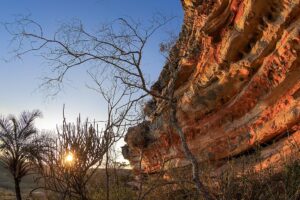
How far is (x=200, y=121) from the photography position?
44.0 ft

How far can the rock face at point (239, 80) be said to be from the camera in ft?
30.2

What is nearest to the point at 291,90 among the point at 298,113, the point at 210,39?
the point at 298,113

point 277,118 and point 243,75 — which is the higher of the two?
point 243,75

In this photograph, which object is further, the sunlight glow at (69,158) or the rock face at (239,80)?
the rock face at (239,80)

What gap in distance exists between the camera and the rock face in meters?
9.21

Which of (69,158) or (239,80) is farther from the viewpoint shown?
(239,80)

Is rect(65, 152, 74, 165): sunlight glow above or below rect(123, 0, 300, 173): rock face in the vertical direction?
below

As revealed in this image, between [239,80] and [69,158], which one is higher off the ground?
[239,80]

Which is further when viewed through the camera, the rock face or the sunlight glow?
the rock face

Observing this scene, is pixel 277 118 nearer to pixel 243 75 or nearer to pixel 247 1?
pixel 243 75

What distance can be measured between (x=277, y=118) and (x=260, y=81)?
114 cm

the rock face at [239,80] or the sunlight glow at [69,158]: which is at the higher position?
the rock face at [239,80]

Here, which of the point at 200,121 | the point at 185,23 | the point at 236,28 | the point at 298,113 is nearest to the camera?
the point at 298,113

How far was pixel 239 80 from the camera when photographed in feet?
36.6
